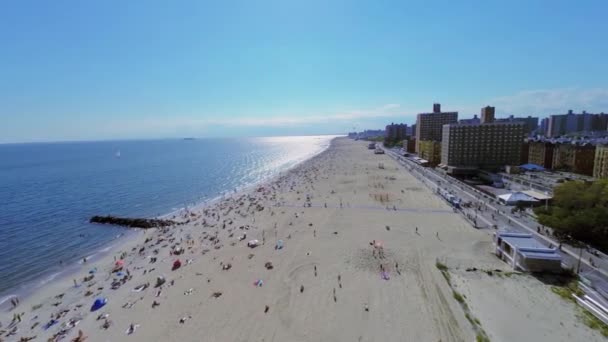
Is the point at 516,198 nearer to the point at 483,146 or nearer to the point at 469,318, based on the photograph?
the point at 469,318

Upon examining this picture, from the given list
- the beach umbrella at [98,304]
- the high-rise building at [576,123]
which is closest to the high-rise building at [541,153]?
the beach umbrella at [98,304]

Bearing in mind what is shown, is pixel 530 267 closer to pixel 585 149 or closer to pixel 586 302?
pixel 586 302

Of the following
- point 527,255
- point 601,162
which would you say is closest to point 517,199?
point 527,255

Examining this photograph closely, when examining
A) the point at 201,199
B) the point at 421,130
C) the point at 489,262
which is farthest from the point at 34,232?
the point at 421,130

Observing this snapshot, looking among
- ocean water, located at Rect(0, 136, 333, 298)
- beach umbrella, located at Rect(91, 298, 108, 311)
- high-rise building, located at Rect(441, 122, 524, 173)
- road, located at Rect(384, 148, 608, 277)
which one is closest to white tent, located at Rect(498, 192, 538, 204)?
road, located at Rect(384, 148, 608, 277)

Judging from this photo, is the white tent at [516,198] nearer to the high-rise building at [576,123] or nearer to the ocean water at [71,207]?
the ocean water at [71,207]
